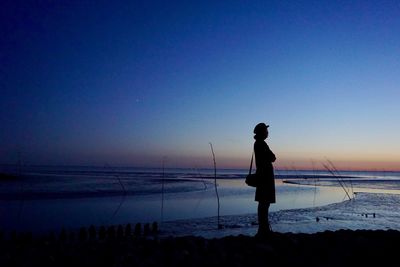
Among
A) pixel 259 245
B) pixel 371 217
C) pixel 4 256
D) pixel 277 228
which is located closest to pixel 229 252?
pixel 259 245

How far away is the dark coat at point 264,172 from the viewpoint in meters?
7.93

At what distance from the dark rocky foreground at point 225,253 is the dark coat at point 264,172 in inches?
34.2

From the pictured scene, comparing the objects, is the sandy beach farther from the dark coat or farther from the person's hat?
the person's hat

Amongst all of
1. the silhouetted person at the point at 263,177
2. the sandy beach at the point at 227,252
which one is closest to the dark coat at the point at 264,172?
the silhouetted person at the point at 263,177

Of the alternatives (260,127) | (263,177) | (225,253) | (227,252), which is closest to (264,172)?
(263,177)

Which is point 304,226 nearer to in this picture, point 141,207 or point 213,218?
point 213,218

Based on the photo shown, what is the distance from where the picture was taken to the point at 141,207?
20.5 meters

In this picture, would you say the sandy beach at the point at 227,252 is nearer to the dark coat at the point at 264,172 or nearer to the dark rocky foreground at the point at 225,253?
the dark rocky foreground at the point at 225,253

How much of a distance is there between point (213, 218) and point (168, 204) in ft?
20.6

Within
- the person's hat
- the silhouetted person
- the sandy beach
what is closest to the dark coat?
the silhouetted person

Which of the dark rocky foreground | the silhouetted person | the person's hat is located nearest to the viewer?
the dark rocky foreground

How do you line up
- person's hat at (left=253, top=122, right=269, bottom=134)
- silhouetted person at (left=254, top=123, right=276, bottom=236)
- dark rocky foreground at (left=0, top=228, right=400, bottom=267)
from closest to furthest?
dark rocky foreground at (left=0, top=228, right=400, bottom=267), silhouetted person at (left=254, top=123, right=276, bottom=236), person's hat at (left=253, top=122, right=269, bottom=134)

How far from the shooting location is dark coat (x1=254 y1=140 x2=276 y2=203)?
7930 mm

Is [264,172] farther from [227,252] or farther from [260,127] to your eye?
[227,252]
